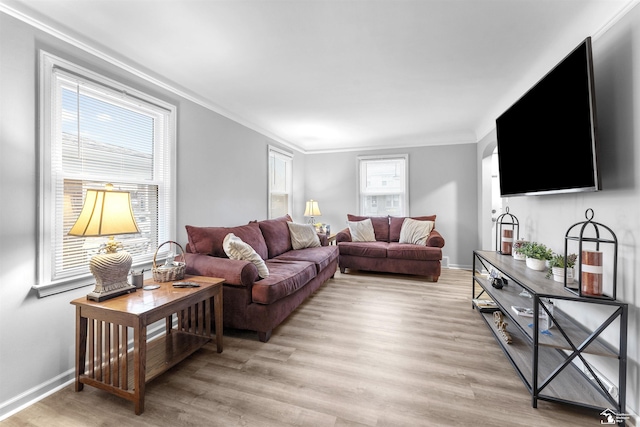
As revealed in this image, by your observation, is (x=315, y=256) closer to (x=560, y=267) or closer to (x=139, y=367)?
(x=139, y=367)

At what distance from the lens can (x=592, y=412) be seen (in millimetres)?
1566

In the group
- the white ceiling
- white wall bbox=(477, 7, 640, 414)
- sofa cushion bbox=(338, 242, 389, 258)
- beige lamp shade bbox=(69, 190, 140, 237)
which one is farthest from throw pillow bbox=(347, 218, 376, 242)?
beige lamp shade bbox=(69, 190, 140, 237)

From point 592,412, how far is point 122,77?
13.2 ft

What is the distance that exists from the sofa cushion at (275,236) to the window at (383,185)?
7.29 feet

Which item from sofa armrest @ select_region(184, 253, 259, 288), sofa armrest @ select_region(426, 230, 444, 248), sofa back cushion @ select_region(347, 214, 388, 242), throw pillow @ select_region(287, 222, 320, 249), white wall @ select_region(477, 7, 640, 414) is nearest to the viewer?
white wall @ select_region(477, 7, 640, 414)

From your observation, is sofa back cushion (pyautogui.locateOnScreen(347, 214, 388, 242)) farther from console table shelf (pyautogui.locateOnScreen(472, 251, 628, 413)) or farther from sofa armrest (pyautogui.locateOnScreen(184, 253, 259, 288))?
sofa armrest (pyautogui.locateOnScreen(184, 253, 259, 288))

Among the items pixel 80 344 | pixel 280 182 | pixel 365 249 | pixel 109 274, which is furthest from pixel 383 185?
pixel 80 344

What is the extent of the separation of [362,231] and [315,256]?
167cm

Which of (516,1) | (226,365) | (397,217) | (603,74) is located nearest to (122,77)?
(226,365)

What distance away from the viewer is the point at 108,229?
1.60 meters

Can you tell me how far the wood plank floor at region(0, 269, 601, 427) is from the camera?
60.0 inches

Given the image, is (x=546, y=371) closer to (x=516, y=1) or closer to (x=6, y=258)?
(x=516, y=1)

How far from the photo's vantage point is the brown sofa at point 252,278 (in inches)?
92.2

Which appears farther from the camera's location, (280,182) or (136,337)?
(280,182)
